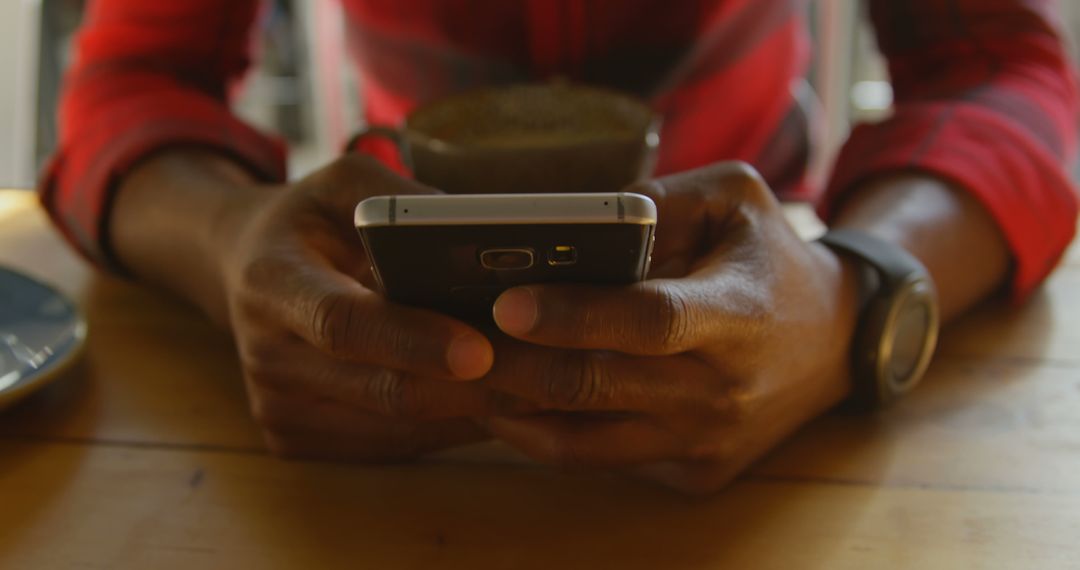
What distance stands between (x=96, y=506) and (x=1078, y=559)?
45cm

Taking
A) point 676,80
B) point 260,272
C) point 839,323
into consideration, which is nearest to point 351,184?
point 260,272

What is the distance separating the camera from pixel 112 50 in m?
0.82

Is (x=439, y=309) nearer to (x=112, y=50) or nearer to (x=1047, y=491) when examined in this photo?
(x=1047, y=491)

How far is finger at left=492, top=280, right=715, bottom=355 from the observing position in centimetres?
38

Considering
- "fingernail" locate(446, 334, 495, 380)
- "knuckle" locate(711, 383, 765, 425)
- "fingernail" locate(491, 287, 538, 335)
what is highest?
"fingernail" locate(491, 287, 538, 335)

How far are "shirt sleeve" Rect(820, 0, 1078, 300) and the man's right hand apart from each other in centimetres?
38

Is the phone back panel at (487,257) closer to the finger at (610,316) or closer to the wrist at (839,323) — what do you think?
the finger at (610,316)

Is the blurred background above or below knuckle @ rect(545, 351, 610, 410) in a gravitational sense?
below

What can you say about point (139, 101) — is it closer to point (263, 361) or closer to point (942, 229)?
point (263, 361)

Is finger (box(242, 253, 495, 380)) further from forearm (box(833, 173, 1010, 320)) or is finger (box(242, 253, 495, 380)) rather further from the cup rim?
forearm (box(833, 173, 1010, 320))

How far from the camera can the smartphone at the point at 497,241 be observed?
1.05ft

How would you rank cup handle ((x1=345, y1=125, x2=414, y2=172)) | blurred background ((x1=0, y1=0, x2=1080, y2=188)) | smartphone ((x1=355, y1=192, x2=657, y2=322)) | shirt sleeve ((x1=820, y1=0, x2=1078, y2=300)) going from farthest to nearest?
blurred background ((x1=0, y1=0, x2=1080, y2=188))
shirt sleeve ((x1=820, y1=0, x2=1078, y2=300))
cup handle ((x1=345, y1=125, x2=414, y2=172))
smartphone ((x1=355, y1=192, x2=657, y2=322))

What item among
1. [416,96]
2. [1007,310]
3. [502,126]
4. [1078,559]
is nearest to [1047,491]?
[1078,559]

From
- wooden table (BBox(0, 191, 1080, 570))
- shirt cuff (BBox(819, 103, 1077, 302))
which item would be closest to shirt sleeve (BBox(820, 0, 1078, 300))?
shirt cuff (BBox(819, 103, 1077, 302))
